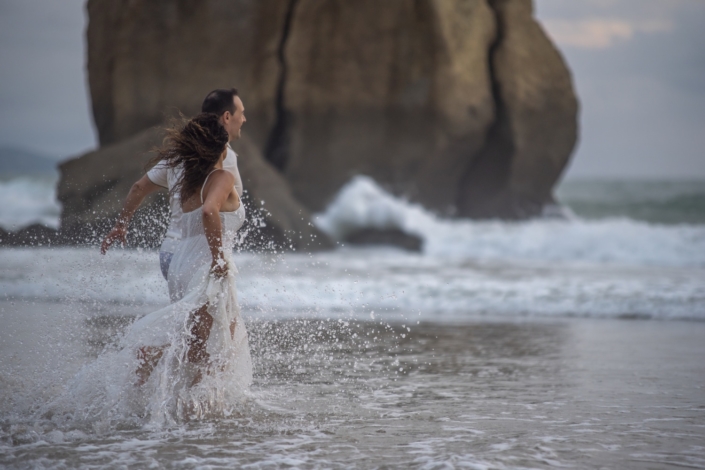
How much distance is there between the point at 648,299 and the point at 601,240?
214 inches

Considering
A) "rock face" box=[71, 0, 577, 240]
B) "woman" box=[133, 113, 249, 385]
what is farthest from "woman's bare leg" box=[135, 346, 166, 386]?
"rock face" box=[71, 0, 577, 240]

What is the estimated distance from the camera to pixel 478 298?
338 inches

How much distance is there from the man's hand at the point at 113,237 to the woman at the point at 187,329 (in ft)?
1.16

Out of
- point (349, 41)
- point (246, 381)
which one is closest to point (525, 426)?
point (246, 381)

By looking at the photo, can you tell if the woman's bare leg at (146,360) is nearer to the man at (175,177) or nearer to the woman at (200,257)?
the woman at (200,257)

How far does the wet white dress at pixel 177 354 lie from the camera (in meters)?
3.82

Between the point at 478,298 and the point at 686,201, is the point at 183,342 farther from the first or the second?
the point at 686,201

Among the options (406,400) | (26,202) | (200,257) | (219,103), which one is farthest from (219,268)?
(26,202)

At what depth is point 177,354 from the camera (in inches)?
152

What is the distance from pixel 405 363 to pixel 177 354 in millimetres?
2106

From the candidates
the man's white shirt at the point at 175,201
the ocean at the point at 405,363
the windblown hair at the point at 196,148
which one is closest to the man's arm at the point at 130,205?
the man's white shirt at the point at 175,201

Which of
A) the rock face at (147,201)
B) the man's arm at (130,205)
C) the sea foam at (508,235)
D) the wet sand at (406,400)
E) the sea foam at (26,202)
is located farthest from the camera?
the sea foam at (26,202)

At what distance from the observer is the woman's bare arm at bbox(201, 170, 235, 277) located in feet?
12.0

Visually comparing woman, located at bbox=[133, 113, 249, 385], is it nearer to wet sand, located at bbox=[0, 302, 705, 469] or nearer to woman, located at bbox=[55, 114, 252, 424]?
woman, located at bbox=[55, 114, 252, 424]
